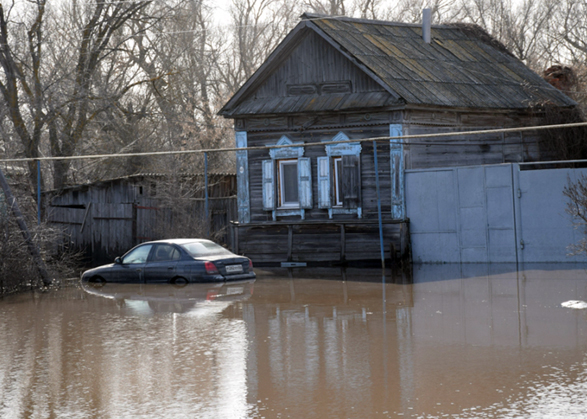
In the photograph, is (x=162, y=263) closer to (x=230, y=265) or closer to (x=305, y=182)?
(x=230, y=265)

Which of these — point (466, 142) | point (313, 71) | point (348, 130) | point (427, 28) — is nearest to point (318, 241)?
point (348, 130)

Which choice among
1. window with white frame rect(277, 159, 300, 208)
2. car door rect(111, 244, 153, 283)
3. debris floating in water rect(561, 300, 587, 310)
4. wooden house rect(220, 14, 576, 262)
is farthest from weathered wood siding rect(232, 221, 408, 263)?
debris floating in water rect(561, 300, 587, 310)

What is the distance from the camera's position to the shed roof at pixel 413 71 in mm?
23391

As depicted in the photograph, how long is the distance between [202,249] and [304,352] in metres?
9.16

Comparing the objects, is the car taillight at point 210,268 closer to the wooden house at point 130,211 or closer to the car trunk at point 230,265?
the car trunk at point 230,265

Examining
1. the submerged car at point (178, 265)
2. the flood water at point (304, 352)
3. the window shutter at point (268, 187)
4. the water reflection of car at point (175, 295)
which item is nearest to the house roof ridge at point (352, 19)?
the window shutter at point (268, 187)

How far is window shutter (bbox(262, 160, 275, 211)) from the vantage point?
81.2 ft

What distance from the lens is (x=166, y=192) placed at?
26406mm

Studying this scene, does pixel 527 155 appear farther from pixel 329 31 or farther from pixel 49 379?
pixel 49 379

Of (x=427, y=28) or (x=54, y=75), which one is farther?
(x=54, y=75)

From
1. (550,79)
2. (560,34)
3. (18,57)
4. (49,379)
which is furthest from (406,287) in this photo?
(560,34)

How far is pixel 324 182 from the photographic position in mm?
24047

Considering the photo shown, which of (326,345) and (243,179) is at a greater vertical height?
(243,179)

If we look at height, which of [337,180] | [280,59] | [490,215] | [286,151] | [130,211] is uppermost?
[280,59]
